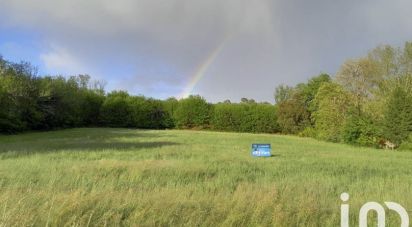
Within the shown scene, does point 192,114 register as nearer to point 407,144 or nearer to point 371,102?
point 371,102

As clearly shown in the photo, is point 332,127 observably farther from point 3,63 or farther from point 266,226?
point 266,226

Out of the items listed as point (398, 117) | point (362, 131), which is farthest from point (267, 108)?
point (398, 117)

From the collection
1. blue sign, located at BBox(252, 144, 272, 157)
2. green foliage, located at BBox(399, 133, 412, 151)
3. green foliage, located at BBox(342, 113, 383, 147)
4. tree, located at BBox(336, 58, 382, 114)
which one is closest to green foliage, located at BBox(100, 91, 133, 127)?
tree, located at BBox(336, 58, 382, 114)

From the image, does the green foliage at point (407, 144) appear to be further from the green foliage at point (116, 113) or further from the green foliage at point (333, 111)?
the green foliage at point (116, 113)

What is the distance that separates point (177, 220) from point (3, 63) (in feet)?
183

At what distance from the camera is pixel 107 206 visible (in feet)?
18.9

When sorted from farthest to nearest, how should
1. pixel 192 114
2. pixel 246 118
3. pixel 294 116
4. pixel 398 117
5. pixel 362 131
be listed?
pixel 192 114, pixel 246 118, pixel 294 116, pixel 362 131, pixel 398 117

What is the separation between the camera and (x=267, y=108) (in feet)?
253

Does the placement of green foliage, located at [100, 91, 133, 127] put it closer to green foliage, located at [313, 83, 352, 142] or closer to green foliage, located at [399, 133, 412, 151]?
green foliage, located at [313, 83, 352, 142]


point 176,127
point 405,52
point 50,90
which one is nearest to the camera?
point 405,52

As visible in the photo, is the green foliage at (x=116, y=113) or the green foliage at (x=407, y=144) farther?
the green foliage at (x=116, y=113)

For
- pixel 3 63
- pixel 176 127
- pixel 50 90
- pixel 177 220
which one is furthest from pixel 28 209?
pixel 176 127

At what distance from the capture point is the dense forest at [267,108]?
44469mm

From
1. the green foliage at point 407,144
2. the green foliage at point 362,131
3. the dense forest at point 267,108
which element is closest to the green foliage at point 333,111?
the dense forest at point 267,108
